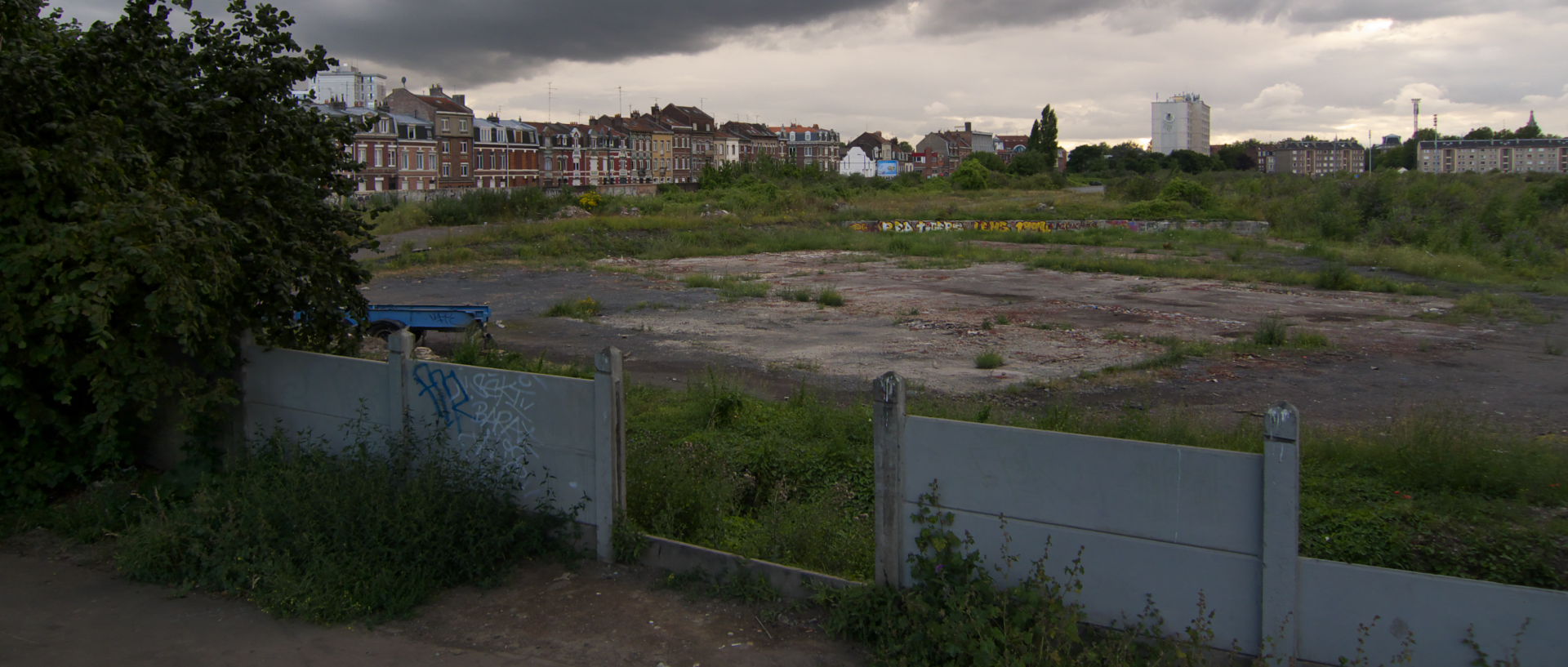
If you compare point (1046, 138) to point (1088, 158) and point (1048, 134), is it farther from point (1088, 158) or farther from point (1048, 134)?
point (1088, 158)

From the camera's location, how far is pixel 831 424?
32.4 ft

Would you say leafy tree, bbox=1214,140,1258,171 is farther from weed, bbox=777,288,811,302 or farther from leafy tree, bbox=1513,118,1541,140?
weed, bbox=777,288,811,302

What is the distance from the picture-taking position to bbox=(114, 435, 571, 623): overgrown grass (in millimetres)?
5930

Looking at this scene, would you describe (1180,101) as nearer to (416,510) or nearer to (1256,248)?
(1256,248)

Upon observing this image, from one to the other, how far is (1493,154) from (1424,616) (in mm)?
138860

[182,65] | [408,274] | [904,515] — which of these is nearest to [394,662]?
[904,515]

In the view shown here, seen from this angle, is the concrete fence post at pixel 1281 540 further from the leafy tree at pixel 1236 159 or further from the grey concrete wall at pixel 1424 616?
the leafy tree at pixel 1236 159

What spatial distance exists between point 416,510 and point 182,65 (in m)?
5.02

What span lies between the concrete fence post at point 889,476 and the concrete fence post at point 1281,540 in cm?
182

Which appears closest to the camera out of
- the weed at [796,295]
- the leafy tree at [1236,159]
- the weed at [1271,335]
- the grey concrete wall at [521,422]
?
the grey concrete wall at [521,422]

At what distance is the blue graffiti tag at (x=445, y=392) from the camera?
23.3 feet

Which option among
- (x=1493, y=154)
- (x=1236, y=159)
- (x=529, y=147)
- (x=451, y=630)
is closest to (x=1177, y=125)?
(x=1236, y=159)

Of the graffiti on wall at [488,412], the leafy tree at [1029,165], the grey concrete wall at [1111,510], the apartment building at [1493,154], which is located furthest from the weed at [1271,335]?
the apartment building at [1493,154]

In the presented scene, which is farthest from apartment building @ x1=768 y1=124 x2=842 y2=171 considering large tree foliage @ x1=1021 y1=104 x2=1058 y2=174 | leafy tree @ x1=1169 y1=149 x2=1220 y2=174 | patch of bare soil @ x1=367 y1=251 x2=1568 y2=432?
patch of bare soil @ x1=367 y1=251 x2=1568 y2=432
